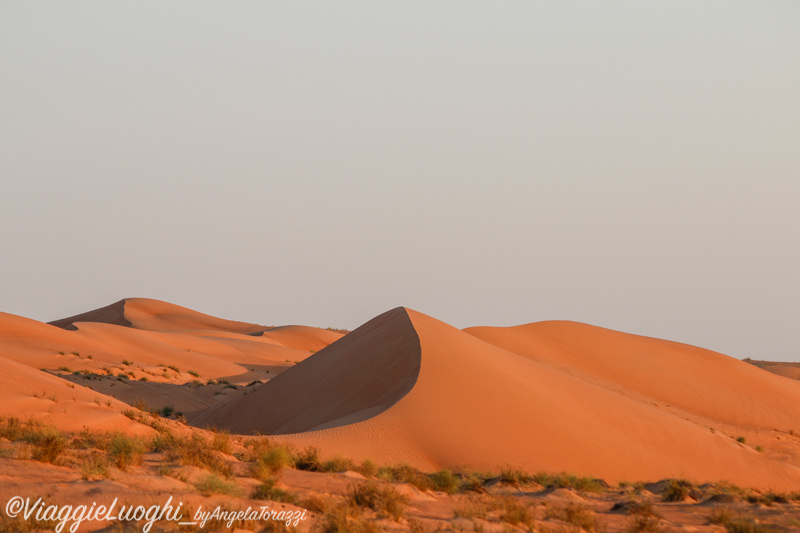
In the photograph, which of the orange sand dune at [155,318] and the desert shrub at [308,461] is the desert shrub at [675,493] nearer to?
the desert shrub at [308,461]

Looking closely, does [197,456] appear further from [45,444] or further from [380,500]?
[380,500]

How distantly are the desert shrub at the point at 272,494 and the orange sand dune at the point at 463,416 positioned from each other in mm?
5804

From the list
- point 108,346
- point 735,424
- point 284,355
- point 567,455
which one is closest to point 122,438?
→ point 567,455

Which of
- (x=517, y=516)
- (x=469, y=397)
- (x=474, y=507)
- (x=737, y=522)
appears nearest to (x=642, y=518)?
(x=737, y=522)

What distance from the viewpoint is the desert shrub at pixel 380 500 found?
27.2 feet

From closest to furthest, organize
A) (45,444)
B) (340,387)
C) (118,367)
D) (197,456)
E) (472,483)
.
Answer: (45,444)
(197,456)
(472,483)
(340,387)
(118,367)

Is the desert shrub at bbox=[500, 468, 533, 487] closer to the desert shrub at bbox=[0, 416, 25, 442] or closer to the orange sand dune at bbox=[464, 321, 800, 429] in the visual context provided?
the desert shrub at bbox=[0, 416, 25, 442]

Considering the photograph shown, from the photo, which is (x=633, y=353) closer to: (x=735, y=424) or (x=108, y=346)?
(x=735, y=424)

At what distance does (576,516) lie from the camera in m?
9.23

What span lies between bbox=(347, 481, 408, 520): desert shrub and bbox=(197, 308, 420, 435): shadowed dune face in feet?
27.5

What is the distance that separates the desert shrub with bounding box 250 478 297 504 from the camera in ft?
27.0

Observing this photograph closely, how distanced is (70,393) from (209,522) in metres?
8.90

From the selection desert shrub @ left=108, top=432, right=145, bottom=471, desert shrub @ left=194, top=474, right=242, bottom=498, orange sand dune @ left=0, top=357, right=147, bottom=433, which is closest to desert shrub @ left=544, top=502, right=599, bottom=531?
desert shrub @ left=194, top=474, right=242, bottom=498

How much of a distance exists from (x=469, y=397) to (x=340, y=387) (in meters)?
4.97
